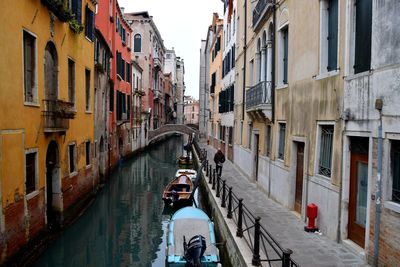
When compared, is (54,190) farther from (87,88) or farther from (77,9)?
(77,9)

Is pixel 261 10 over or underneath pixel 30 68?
over

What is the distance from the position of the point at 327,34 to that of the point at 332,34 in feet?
0.70

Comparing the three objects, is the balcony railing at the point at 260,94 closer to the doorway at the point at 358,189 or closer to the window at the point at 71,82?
the doorway at the point at 358,189

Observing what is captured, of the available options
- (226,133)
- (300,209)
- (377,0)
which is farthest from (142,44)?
(377,0)

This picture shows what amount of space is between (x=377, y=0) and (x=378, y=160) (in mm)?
2459

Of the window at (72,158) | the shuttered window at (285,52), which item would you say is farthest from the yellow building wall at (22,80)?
the shuttered window at (285,52)

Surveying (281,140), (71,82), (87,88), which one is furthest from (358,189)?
(87,88)

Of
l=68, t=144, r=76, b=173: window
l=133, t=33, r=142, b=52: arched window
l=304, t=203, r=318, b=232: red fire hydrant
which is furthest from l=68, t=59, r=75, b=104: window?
l=133, t=33, r=142, b=52: arched window

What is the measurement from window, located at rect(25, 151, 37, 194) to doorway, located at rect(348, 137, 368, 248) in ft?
23.2

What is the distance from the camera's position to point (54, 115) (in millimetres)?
10641

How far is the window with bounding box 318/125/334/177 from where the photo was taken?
822 cm

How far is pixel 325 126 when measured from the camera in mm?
8422

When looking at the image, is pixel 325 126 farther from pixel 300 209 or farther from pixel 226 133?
pixel 226 133

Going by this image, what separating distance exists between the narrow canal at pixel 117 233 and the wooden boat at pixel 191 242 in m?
1.46
